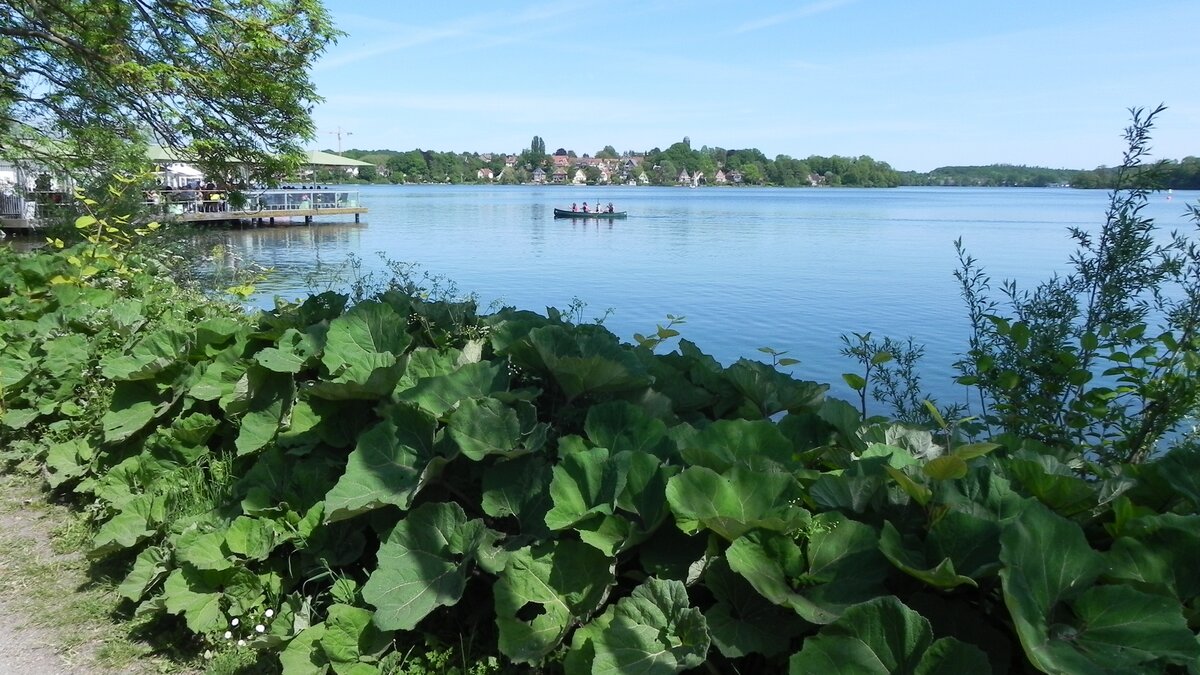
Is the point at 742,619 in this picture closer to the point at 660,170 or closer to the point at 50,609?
the point at 50,609

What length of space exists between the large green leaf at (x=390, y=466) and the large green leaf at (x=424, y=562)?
0.30ft

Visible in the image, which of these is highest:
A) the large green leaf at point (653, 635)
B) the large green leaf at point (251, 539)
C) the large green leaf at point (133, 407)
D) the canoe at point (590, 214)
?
the large green leaf at point (653, 635)

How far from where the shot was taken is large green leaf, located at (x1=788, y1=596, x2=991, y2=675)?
162 cm

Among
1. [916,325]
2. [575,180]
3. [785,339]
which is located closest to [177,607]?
[785,339]

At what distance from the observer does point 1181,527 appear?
177cm

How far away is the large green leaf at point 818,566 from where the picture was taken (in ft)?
Answer: 6.19

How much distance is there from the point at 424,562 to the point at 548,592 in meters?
0.45

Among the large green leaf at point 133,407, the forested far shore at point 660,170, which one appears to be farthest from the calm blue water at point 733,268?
the forested far shore at point 660,170

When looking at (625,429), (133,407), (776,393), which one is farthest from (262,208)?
(625,429)

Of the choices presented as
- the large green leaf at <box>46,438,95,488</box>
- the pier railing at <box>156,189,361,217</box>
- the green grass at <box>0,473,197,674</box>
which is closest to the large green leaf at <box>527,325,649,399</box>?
the green grass at <box>0,473,197,674</box>

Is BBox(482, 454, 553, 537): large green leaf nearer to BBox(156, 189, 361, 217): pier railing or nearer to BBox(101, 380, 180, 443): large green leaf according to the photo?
BBox(101, 380, 180, 443): large green leaf

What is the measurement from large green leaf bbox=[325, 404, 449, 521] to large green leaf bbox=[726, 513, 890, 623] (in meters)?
1.09

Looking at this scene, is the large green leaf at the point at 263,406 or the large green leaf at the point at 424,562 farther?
the large green leaf at the point at 263,406

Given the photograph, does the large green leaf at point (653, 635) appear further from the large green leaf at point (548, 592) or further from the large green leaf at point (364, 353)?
the large green leaf at point (364, 353)
